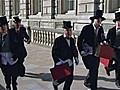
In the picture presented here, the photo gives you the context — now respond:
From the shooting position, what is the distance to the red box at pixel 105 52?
6.13m

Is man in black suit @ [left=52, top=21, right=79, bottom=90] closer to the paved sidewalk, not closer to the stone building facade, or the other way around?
the paved sidewalk

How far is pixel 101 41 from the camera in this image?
6250 mm

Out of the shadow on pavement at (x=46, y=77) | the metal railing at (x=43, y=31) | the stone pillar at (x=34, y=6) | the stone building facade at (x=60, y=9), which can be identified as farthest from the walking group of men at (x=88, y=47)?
the stone pillar at (x=34, y=6)

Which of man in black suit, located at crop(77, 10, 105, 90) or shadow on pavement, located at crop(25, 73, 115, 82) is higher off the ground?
man in black suit, located at crop(77, 10, 105, 90)

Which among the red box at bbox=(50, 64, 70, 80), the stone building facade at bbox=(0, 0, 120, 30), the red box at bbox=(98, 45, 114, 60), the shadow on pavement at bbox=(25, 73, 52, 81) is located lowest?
the shadow on pavement at bbox=(25, 73, 52, 81)

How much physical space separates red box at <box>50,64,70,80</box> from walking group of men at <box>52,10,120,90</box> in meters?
0.09

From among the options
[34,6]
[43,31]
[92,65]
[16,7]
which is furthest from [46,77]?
[16,7]

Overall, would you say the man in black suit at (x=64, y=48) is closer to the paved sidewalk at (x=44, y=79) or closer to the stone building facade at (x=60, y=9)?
the paved sidewalk at (x=44, y=79)

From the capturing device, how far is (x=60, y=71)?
5.48 meters

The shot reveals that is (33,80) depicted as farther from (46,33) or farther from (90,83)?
(46,33)

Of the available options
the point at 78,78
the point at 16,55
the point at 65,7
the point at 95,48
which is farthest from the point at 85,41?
the point at 65,7

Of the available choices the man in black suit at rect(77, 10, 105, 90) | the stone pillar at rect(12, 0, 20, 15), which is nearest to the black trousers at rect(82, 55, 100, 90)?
the man in black suit at rect(77, 10, 105, 90)

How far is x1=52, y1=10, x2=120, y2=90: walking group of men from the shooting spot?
5.48m

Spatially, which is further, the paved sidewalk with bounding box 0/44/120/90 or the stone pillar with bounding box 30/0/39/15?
the stone pillar with bounding box 30/0/39/15
